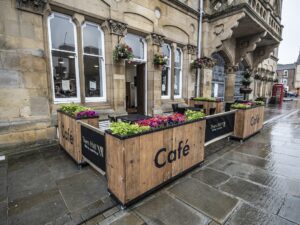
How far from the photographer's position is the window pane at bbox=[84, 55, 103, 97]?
6078 millimetres

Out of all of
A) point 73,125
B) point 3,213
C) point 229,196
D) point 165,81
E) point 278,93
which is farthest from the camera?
point 278,93

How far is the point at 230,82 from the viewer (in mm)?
12273

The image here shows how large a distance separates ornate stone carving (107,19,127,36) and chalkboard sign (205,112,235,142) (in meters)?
4.54

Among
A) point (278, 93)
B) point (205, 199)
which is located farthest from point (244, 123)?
point (278, 93)

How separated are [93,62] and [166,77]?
13.3ft

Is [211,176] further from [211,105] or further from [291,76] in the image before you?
[291,76]

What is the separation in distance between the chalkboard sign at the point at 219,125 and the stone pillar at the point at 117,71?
3.54 metres

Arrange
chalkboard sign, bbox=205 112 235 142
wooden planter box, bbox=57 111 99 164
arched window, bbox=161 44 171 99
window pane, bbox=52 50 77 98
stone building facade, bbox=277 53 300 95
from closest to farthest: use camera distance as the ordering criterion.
Answer: 1. wooden planter box, bbox=57 111 99 164
2. chalkboard sign, bbox=205 112 235 142
3. window pane, bbox=52 50 77 98
4. arched window, bbox=161 44 171 99
5. stone building facade, bbox=277 53 300 95

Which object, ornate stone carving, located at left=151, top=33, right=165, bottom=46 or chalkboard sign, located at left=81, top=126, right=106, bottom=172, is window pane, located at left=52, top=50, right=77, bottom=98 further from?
ornate stone carving, located at left=151, top=33, right=165, bottom=46

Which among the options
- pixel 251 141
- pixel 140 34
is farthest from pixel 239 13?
pixel 251 141

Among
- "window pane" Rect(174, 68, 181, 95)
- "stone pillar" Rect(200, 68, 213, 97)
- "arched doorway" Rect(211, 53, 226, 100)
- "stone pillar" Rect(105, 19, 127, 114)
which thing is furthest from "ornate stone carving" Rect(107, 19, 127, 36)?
"arched doorway" Rect(211, 53, 226, 100)

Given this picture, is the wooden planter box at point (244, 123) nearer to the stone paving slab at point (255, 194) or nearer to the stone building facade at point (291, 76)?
the stone paving slab at point (255, 194)

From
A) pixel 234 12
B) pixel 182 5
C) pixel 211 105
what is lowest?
pixel 211 105

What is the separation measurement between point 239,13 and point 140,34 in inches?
206
